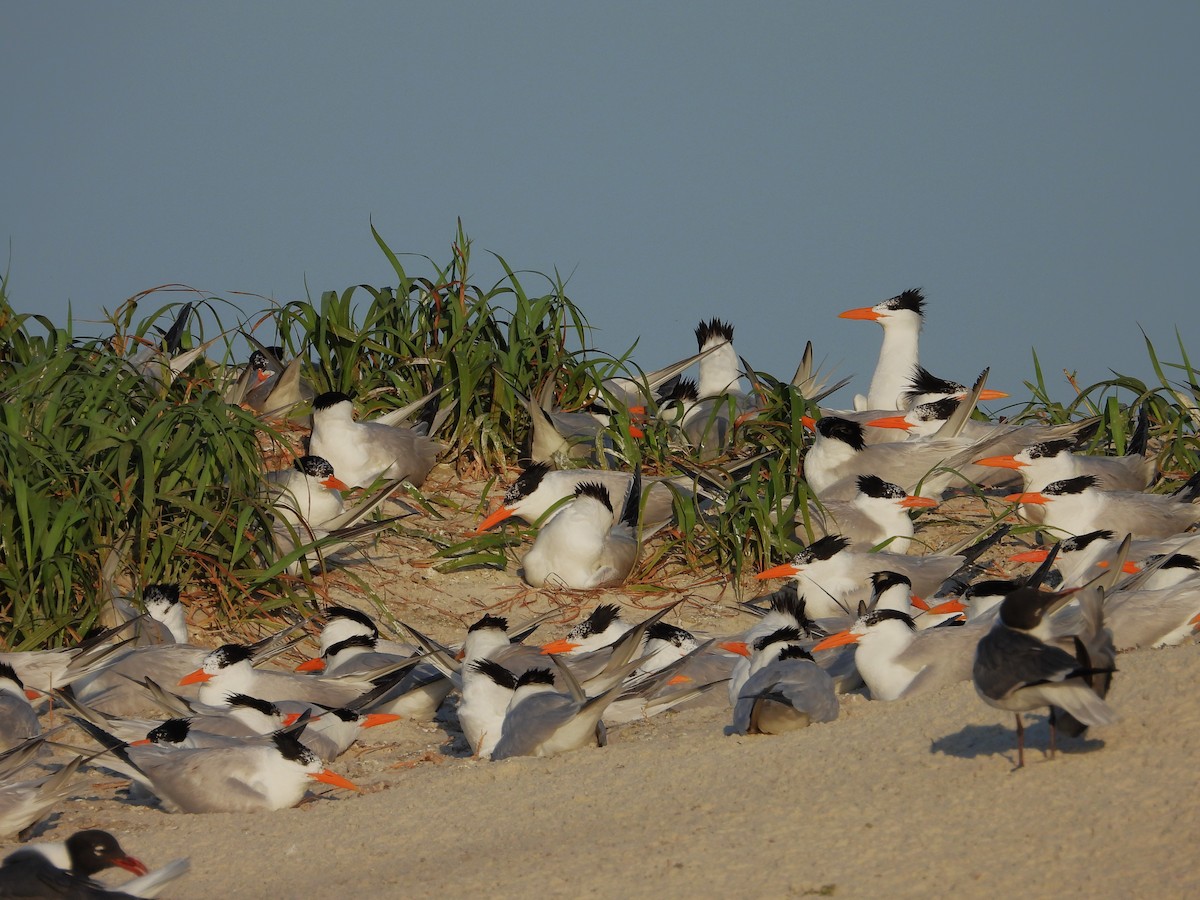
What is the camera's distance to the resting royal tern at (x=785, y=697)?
15.7 ft

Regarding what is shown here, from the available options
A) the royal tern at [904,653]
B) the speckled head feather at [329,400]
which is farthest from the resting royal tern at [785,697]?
the speckled head feather at [329,400]

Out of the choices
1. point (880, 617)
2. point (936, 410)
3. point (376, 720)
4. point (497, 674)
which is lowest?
point (376, 720)

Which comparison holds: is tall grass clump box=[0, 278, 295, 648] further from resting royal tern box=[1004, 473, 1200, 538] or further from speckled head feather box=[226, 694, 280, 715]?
resting royal tern box=[1004, 473, 1200, 538]

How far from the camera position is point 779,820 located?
3645 mm

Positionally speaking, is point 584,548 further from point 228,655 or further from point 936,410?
point 936,410

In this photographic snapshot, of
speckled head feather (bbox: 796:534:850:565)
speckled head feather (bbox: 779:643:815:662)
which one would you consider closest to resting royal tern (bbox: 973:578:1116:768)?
speckled head feather (bbox: 779:643:815:662)

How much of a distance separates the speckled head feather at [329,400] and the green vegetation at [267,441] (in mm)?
362

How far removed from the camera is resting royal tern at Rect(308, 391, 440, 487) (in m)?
A: 7.99

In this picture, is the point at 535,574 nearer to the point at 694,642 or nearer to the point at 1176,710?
the point at 694,642

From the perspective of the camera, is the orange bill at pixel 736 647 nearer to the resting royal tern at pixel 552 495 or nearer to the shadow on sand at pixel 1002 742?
the resting royal tern at pixel 552 495

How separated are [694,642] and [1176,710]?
2674 millimetres

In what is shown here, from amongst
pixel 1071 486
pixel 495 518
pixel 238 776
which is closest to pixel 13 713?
pixel 238 776

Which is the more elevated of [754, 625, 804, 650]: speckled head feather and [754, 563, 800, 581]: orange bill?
[754, 625, 804, 650]: speckled head feather

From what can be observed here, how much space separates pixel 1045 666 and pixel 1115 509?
4019 mm
